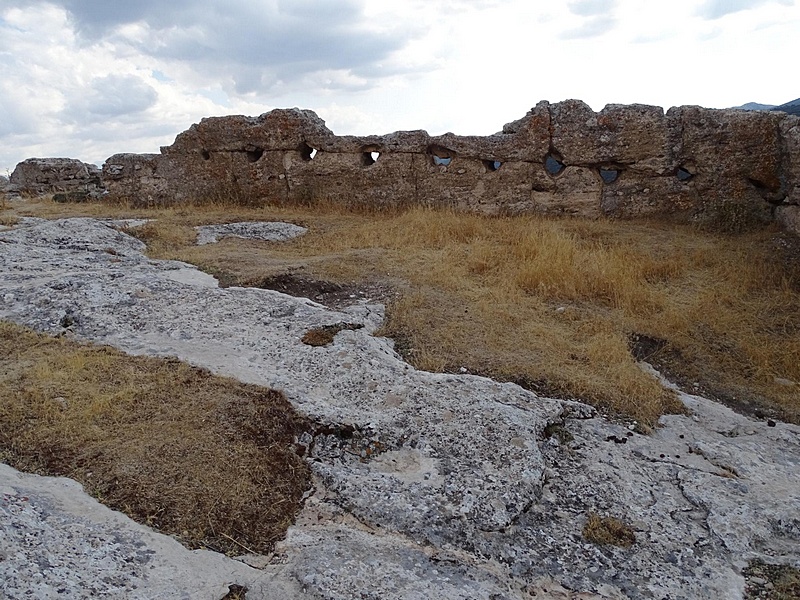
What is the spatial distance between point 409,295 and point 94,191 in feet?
29.2

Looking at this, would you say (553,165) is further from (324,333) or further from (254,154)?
(324,333)

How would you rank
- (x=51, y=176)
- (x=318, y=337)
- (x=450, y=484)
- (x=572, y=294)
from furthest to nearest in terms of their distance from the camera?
(x=51, y=176) → (x=572, y=294) → (x=318, y=337) → (x=450, y=484)

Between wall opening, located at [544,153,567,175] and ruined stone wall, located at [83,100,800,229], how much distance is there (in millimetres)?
19

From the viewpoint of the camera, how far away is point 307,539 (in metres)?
2.69

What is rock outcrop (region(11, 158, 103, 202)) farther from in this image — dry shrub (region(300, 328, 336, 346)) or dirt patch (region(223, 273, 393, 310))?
dry shrub (region(300, 328, 336, 346))

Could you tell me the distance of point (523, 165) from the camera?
30.9 feet

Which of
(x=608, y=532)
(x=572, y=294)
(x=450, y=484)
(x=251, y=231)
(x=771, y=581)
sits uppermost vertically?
(x=251, y=231)

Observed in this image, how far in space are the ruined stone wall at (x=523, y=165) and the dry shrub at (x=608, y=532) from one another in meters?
6.37

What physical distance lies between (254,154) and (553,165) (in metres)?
5.04

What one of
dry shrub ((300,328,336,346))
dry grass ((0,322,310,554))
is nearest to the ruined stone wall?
dry shrub ((300,328,336,346))

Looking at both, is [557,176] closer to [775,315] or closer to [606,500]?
[775,315]

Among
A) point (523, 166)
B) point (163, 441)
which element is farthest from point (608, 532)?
point (523, 166)

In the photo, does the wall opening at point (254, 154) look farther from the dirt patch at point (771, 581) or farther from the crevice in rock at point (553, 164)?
the dirt patch at point (771, 581)

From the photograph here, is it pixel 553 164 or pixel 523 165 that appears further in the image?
pixel 553 164
